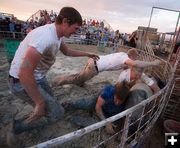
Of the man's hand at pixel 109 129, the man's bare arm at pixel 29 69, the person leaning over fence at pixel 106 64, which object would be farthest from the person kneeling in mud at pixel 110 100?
the man's bare arm at pixel 29 69

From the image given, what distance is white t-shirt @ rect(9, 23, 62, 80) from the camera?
2199 millimetres

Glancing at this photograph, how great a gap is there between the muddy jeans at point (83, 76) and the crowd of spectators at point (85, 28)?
19.3ft

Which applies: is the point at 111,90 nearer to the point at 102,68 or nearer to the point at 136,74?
the point at 136,74

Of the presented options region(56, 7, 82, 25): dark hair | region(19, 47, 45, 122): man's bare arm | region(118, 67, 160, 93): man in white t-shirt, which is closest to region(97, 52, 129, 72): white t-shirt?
region(118, 67, 160, 93): man in white t-shirt

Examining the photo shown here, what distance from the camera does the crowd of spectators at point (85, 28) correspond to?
12039 millimetres

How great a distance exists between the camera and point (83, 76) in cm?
536

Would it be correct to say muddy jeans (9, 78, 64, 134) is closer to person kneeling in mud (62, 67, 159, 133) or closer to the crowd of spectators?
person kneeling in mud (62, 67, 159, 133)

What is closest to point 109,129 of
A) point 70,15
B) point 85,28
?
point 70,15

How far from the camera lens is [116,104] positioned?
3.47 m

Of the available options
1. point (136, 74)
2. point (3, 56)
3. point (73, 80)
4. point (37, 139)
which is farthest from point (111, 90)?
point (3, 56)

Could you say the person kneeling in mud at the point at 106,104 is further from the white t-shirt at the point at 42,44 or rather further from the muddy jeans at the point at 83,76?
the muddy jeans at the point at 83,76

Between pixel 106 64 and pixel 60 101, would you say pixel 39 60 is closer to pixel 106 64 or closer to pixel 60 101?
pixel 60 101

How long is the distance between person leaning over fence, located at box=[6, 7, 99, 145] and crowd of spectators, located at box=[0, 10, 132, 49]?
28.0ft

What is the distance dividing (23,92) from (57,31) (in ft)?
3.13
